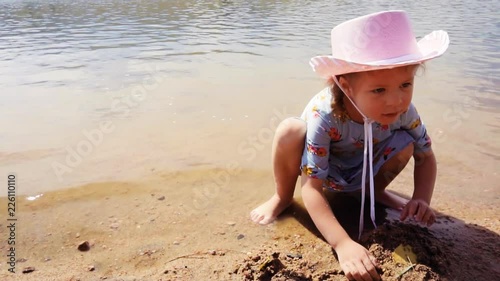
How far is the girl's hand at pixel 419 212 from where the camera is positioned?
6.61 ft

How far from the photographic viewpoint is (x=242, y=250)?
2.03 meters

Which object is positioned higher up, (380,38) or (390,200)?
(380,38)

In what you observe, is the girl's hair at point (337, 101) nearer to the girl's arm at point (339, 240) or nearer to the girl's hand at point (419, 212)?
the girl's arm at point (339, 240)

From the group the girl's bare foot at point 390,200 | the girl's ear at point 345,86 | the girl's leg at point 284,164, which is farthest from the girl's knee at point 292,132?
the girl's bare foot at point 390,200

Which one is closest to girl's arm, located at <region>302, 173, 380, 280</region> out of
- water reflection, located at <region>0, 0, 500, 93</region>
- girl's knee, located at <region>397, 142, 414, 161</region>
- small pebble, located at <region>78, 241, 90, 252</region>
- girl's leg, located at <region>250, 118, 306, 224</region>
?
girl's leg, located at <region>250, 118, 306, 224</region>

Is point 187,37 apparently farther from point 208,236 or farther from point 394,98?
point 394,98

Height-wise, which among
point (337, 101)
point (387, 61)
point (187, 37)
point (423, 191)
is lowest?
point (187, 37)

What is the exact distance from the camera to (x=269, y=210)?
2.36 meters

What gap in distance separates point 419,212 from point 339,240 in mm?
434

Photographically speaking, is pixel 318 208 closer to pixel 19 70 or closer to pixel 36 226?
pixel 36 226

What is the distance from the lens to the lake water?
307cm

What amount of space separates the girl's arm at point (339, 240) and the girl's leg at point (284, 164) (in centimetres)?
14

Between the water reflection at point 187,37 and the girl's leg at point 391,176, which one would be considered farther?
the water reflection at point 187,37

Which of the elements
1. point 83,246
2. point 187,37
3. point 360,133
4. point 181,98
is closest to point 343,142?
point 360,133
